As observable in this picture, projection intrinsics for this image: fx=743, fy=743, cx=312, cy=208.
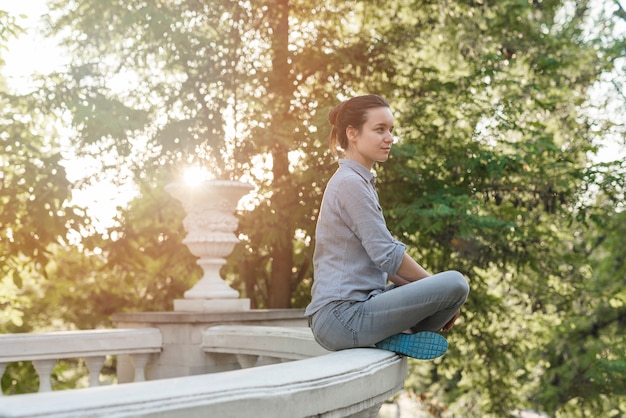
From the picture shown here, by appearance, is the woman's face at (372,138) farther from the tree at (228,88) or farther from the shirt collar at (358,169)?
the tree at (228,88)

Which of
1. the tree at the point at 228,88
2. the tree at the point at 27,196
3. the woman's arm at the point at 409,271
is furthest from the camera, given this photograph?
the tree at the point at 228,88

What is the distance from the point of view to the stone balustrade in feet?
15.3

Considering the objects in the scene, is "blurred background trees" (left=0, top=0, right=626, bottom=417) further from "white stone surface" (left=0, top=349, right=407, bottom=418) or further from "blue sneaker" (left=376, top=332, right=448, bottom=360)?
"white stone surface" (left=0, top=349, right=407, bottom=418)

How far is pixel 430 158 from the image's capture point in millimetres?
8734

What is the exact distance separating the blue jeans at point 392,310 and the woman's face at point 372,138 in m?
0.61

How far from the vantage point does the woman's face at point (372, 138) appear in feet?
10.3

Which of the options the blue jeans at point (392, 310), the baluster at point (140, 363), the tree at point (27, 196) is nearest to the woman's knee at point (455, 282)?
the blue jeans at point (392, 310)

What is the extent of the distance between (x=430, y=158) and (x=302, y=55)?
1.96 metres

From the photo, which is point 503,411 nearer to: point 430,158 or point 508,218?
point 508,218

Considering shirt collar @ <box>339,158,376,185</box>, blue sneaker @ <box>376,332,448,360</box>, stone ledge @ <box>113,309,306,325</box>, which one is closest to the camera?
blue sneaker @ <box>376,332,448,360</box>

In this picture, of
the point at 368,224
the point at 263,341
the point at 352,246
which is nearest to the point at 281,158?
the point at 263,341

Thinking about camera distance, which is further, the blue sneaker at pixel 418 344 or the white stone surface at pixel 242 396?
the blue sneaker at pixel 418 344

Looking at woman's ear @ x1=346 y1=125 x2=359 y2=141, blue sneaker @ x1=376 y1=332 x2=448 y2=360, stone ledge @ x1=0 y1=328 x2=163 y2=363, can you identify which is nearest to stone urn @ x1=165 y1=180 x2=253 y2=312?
stone ledge @ x1=0 y1=328 x2=163 y2=363

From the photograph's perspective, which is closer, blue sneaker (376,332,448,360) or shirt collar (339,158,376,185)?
blue sneaker (376,332,448,360)
